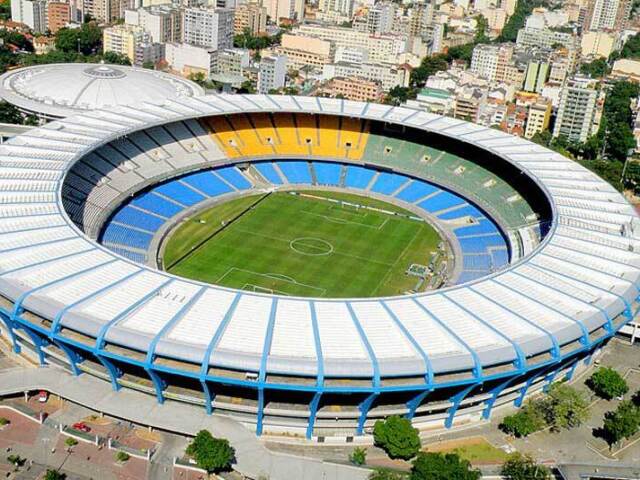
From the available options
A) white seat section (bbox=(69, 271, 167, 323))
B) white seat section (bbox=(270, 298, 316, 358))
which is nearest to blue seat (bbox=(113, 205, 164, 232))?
white seat section (bbox=(69, 271, 167, 323))

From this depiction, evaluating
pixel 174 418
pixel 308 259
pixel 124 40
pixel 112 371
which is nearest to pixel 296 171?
pixel 308 259

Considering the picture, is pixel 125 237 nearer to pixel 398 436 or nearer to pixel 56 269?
pixel 56 269

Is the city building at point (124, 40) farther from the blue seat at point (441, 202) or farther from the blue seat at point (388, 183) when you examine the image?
the blue seat at point (441, 202)

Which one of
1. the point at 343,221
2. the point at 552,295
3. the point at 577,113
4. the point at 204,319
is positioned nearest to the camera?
the point at 204,319

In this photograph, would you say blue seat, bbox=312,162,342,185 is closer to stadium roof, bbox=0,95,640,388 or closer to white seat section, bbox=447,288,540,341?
stadium roof, bbox=0,95,640,388

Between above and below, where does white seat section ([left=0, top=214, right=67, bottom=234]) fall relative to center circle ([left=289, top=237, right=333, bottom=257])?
above
